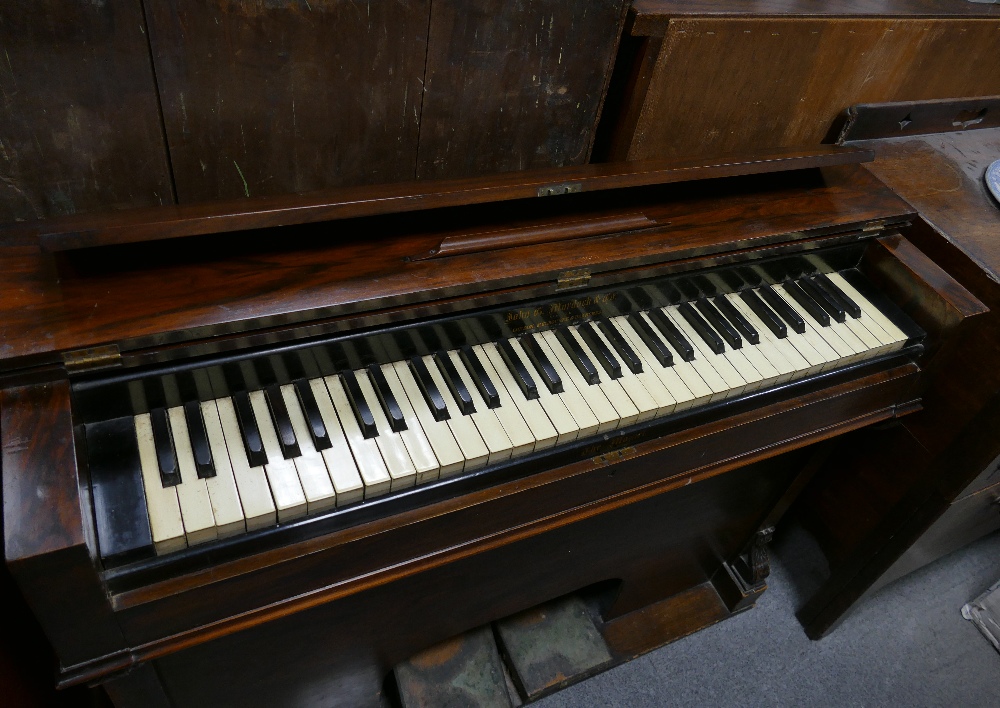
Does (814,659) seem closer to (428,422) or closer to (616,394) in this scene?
(616,394)

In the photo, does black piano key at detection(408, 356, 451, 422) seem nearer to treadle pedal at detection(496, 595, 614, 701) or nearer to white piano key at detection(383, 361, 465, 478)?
white piano key at detection(383, 361, 465, 478)

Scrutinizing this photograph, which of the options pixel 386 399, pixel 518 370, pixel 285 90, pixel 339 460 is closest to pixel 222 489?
pixel 339 460

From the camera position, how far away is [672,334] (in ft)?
4.53

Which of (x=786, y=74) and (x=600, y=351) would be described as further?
(x=786, y=74)

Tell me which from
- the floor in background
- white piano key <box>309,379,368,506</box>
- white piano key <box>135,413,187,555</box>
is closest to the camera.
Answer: white piano key <box>135,413,187,555</box>

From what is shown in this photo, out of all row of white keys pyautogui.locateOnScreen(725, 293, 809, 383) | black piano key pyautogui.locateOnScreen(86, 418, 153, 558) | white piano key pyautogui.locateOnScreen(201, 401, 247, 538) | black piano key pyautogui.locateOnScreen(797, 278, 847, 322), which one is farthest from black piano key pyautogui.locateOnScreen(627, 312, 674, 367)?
black piano key pyautogui.locateOnScreen(86, 418, 153, 558)

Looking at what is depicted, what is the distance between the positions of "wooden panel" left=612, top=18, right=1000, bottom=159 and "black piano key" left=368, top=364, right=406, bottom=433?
0.69 m

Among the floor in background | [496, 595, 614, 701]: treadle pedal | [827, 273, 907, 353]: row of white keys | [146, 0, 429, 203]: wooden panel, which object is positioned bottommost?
the floor in background

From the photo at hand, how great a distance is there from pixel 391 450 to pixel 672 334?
1.99 feet

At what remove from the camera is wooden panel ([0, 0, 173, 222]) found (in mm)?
938

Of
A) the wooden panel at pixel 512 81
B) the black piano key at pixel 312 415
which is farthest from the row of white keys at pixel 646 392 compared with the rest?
the black piano key at pixel 312 415

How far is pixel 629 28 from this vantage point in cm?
129

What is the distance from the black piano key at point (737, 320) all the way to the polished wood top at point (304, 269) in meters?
0.14

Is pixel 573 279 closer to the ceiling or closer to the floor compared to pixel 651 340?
closer to the ceiling
